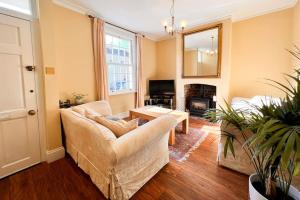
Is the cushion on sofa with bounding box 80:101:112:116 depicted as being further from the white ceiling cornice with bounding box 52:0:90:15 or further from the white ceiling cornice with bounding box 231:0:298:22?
the white ceiling cornice with bounding box 231:0:298:22

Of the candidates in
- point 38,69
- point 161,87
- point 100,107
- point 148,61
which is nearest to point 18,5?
point 38,69

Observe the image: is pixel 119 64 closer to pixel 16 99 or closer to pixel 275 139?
pixel 16 99

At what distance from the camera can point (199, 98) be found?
4.61 meters

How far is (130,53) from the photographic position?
4719 millimetres

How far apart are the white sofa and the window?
7.77ft

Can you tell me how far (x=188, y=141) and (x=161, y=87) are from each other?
2.63 m

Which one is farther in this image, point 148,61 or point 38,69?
point 148,61

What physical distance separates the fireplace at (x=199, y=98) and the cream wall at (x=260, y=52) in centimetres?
60

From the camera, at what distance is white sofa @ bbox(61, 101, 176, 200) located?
4.46ft

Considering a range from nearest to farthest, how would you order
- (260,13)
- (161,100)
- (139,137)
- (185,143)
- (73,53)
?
(139,137), (185,143), (73,53), (260,13), (161,100)

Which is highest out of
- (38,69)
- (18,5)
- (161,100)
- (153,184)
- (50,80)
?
(18,5)

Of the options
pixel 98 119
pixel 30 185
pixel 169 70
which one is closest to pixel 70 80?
pixel 98 119

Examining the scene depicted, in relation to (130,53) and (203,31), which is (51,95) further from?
(203,31)

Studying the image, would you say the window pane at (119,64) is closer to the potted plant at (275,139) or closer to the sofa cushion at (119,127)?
the sofa cushion at (119,127)
